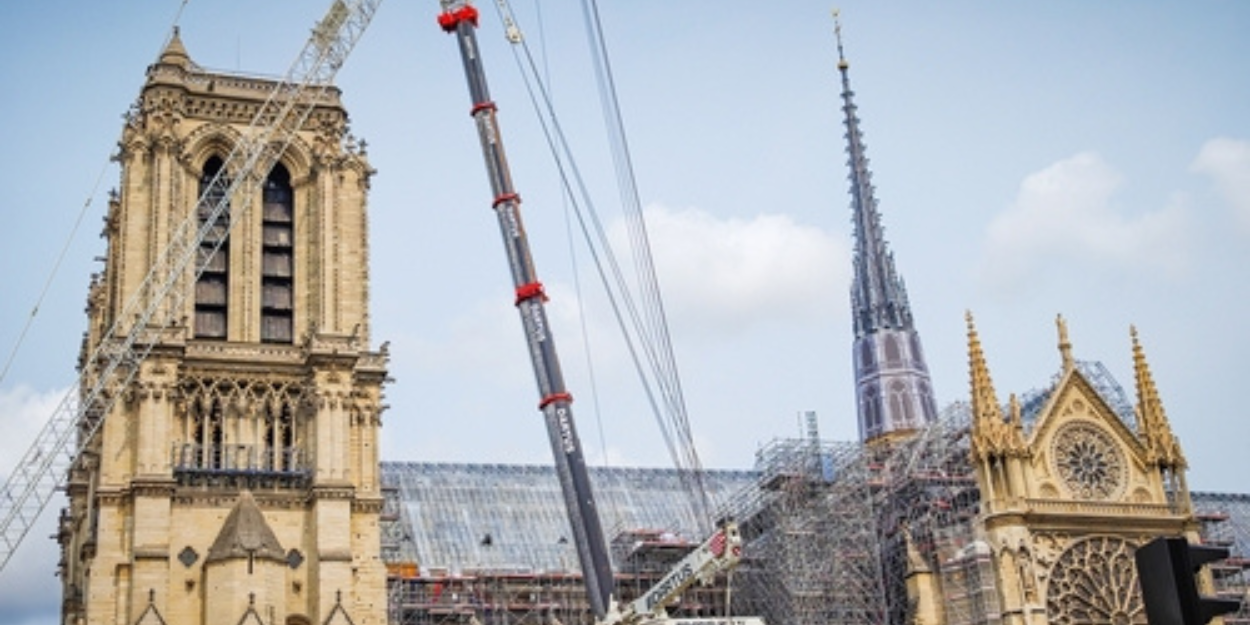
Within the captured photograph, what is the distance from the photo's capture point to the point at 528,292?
46344mm

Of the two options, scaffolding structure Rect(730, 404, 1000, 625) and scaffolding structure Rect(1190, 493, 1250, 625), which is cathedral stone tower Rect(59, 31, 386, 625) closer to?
scaffolding structure Rect(730, 404, 1000, 625)

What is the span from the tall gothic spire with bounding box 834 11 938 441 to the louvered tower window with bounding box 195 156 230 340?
4071 cm

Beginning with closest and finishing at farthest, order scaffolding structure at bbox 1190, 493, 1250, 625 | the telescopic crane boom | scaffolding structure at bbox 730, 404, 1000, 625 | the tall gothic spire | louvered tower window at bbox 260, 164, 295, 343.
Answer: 1. the telescopic crane boom
2. louvered tower window at bbox 260, 164, 295, 343
3. scaffolding structure at bbox 730, 404, 1000, 625
4. scaffolding structure at bbox 1190, 493, 1250, 625
5. the tall gothic spire

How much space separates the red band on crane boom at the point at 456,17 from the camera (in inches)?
2083

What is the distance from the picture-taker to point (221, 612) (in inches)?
2067

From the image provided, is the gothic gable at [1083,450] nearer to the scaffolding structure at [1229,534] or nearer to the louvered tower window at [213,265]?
the scaffolding structure at [1229,534]

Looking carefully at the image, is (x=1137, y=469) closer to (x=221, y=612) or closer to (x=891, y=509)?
(x=891, y=509)

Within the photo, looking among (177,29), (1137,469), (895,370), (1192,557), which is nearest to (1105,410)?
(1137,469)

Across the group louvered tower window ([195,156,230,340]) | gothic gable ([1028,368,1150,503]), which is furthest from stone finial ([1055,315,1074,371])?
louvered tower window ([195,156,230,340])

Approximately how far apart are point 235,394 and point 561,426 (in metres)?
19.3

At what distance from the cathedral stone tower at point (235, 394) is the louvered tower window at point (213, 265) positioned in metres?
0.08

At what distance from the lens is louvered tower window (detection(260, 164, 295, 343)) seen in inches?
2434

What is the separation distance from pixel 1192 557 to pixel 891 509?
57.9 metres

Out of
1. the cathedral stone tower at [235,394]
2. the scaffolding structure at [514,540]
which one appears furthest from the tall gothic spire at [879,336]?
the cathedral stone tower at [235,394]
